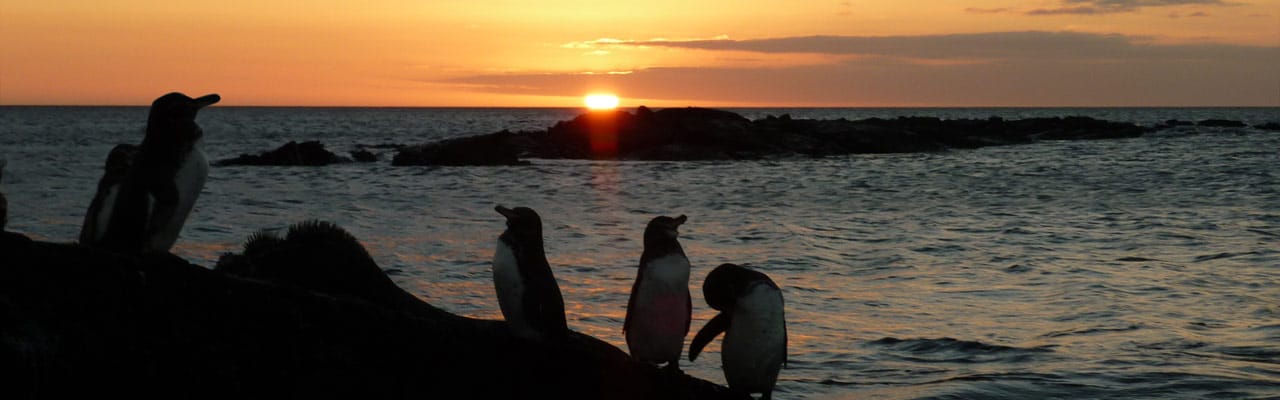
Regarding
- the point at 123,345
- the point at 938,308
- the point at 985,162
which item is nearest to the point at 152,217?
the point at 123,345

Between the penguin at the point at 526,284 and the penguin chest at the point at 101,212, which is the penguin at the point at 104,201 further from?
the penguin at the point at 526,284

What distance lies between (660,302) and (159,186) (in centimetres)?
293

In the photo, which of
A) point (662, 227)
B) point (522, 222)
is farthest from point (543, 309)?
point (662, 227)

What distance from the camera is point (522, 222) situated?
22.7 feet

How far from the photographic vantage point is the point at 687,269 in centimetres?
746

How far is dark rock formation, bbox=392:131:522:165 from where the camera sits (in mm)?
48562

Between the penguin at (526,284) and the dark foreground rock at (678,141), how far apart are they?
137ft

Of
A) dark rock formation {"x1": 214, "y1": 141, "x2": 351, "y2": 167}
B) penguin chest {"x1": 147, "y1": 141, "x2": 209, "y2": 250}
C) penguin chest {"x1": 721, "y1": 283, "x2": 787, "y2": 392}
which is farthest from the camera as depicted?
dark rock formation {"x1": 214, "y1": 141, "x2": 351, "y2": 167}

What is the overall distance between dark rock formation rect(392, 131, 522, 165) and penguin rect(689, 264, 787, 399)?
4125cm

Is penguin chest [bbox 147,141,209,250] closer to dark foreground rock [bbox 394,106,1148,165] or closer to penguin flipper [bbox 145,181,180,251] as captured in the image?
penguin flipper [bbox 145,181,180,251]

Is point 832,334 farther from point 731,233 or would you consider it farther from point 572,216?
point 572,216

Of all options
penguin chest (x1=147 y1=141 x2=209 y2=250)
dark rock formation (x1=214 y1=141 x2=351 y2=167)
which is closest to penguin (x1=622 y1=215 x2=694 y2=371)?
penguin chest (x1=147 y1=141 x2=209 y2=250)

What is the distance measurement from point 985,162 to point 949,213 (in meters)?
25.3

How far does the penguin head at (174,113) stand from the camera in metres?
6.43
